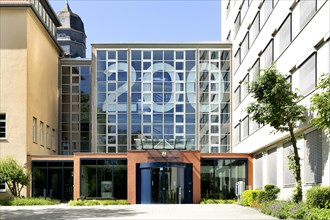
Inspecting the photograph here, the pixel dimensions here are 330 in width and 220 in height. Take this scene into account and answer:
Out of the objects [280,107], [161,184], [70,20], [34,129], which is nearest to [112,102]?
[34,129]

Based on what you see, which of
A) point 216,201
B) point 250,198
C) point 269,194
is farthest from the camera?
point 216,201

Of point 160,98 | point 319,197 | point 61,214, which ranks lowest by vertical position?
point 61,214

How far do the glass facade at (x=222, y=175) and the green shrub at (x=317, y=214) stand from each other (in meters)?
20.6

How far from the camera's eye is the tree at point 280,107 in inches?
904

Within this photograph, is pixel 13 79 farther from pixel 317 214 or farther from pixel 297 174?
pixel 317 214

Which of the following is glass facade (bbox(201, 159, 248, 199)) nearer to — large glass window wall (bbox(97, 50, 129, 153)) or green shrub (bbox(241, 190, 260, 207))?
green shrub (bbox(241, 190, 260, 207))

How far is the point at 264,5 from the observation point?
109ft

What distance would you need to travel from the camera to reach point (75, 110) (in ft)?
163

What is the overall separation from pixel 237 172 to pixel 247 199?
29.5ft

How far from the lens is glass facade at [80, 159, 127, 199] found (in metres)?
38.3

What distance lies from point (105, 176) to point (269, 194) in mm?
14169

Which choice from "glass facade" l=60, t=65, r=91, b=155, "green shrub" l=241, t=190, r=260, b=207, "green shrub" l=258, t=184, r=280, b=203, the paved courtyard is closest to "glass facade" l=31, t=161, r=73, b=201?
"glass facade" l=60, t=65, r=91, b=155

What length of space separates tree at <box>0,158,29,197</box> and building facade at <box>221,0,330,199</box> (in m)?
15.1

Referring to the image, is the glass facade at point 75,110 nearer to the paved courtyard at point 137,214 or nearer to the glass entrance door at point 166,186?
the glass entrance door at point 166,186
